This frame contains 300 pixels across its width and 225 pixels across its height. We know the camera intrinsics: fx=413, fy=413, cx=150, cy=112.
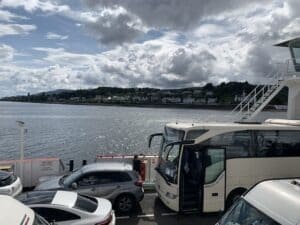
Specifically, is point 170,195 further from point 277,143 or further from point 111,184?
point 277,143

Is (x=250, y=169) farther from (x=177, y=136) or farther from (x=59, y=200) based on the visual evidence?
(x=59, y=200)

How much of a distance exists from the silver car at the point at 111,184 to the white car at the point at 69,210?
369 centimetres

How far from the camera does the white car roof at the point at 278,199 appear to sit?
4660mm

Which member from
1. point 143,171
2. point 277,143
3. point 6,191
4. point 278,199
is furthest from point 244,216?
point 143,171

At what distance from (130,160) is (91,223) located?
10521 millimetres

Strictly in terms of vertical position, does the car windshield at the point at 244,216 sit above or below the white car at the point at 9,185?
above

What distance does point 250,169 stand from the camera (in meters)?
13.7

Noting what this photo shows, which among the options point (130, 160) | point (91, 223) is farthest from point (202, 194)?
point (130, 160)

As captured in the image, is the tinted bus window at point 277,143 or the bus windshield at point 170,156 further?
the tinted bus window at point 277,143

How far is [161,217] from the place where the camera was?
13242mm

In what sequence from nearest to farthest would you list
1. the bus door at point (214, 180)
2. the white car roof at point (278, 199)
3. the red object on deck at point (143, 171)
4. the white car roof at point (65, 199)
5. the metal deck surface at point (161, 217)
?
1. the white car roof at point (278, 199)
2. the white car roof at point (65, 199)
3. the metal deck surface at point (161, 217)
4. the bus door at point (214, 180)
5. the red object on deck at point (143, 171)

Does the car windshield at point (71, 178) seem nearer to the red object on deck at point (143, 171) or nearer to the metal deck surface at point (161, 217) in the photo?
the metal deck surface at point (161, 217)

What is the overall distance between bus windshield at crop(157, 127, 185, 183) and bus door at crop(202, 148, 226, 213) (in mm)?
946

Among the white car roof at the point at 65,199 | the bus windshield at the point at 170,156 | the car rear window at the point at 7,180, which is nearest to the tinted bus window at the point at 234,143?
the bus windshield at the point at 170,156
